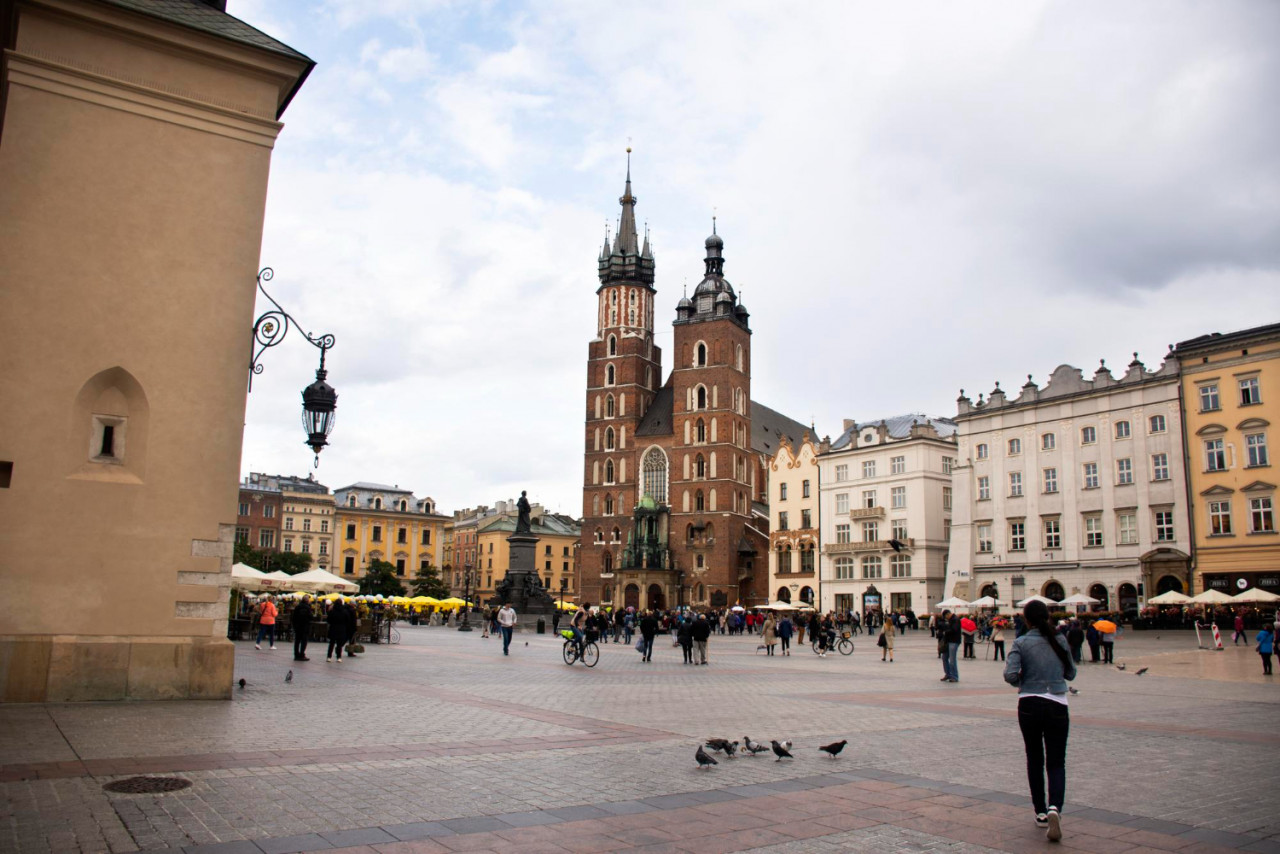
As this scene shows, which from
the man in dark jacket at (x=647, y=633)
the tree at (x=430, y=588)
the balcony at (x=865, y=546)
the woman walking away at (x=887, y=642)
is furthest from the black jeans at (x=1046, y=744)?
the tree at (x=430, y=588)

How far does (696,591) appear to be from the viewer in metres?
80.5

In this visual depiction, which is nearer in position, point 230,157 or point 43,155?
point 43,155

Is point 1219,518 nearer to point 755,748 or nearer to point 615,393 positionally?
point 755,748

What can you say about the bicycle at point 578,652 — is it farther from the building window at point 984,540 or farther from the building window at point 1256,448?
the building window at point 984,540

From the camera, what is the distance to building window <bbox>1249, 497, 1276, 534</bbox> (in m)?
42.2

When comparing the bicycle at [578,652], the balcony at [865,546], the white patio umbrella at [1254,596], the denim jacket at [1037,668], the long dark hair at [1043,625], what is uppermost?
the balcony at [865,546]

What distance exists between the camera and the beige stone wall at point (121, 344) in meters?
12.1

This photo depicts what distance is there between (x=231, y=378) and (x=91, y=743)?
5.86 m

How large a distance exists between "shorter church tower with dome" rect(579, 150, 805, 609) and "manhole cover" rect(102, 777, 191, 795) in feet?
236

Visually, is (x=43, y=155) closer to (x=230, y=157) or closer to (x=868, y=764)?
(x=230, y=157)

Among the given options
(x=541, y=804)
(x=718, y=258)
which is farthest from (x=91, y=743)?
(x=718, y=258)

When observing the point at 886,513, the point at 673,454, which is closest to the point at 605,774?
the point at 886,513

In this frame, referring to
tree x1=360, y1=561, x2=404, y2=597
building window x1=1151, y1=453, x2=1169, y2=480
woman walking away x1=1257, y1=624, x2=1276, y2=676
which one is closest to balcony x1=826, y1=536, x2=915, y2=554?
building window x1=1151, y1=453, x2=1169, y2=480

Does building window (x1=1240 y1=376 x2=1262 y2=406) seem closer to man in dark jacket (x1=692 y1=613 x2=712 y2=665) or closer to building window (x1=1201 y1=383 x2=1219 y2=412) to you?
building window (x1=1201 y1=383 x2=1219 y2=412)
